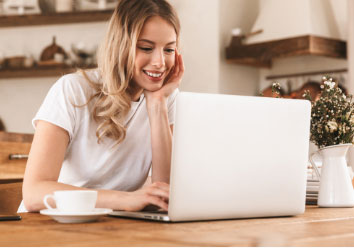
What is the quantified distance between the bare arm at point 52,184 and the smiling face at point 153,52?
346 mm

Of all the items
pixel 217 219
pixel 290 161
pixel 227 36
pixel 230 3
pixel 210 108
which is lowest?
pixel 217 219

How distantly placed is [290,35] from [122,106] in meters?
2.31

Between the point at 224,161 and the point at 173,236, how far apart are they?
0.26m

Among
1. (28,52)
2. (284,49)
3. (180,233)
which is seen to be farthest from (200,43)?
(180,233)

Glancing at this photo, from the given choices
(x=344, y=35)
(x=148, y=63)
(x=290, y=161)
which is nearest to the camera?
(x=290, y=161)

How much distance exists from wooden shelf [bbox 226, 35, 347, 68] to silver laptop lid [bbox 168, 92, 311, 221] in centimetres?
248

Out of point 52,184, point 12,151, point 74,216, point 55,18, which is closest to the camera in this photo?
point 74,216

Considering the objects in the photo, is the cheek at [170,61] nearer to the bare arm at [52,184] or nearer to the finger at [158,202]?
the bare arm at [52,184]

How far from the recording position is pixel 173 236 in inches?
36.1

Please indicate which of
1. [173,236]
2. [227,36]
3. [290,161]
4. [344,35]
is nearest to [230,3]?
[227,36]

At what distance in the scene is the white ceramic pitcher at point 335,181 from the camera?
1.52 m

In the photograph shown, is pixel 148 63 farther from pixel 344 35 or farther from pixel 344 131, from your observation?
pixel 344 35

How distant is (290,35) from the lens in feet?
12.3

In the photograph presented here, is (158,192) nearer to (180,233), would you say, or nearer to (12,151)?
(180,233)
